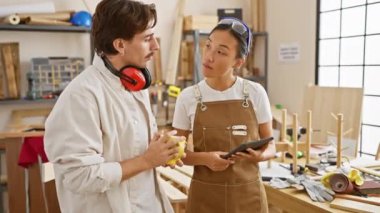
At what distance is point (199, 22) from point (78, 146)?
2.92 meters

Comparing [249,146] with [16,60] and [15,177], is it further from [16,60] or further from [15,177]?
[16,60]

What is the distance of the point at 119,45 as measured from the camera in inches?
41.6

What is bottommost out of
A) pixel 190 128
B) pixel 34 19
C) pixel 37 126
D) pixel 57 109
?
pixel 37 126

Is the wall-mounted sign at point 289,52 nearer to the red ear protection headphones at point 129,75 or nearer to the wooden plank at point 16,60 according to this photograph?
the wooden plank at point 16,60

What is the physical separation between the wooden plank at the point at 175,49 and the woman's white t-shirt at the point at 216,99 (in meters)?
2.19

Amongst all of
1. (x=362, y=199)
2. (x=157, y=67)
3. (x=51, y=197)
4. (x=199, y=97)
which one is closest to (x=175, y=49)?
(x=157, y=67)

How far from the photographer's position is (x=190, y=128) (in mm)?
1535

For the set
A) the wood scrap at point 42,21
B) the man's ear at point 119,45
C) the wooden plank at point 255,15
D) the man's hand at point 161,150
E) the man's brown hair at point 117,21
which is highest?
the wooden plank at point 255,15

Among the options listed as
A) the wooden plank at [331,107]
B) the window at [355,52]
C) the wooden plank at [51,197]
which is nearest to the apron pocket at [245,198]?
the wooden plank at [51,197]

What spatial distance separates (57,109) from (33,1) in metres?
2.63

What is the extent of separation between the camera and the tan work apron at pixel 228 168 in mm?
1443

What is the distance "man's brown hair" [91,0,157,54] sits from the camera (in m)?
1.02

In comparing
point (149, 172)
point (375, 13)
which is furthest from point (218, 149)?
point (375, 13)

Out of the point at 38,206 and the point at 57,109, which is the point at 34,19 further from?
the point at 57,109
